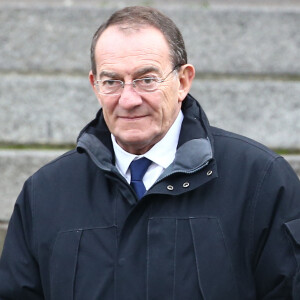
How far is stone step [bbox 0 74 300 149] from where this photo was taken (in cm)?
478

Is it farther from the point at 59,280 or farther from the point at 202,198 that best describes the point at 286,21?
the point at 59,280

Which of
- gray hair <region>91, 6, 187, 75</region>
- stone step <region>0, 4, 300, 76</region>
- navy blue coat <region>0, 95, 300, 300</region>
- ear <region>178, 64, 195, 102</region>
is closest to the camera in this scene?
navy blue coat <region>0, 95, 300, 300</region>

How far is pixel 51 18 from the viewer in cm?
487

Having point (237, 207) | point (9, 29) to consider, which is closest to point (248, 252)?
point (237, 207)

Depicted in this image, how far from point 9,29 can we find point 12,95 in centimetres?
42

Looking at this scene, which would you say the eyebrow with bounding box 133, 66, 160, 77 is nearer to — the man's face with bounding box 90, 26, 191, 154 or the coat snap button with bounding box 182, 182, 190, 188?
the man's face with bounding box 90, 26, 191, 154

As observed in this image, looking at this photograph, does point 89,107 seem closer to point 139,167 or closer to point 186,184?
point 139,167

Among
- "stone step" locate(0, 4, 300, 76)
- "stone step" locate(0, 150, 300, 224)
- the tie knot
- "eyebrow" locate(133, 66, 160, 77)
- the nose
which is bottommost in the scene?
"stone step" locate(0, 150, 300, 224)

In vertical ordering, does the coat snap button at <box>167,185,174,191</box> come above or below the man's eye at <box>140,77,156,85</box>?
below

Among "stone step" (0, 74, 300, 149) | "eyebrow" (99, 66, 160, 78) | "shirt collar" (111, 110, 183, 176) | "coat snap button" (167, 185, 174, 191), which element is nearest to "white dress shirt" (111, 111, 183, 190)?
"shirt collar" (111, 110, 183, 176)

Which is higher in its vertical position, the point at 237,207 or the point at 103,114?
the point at 103,114

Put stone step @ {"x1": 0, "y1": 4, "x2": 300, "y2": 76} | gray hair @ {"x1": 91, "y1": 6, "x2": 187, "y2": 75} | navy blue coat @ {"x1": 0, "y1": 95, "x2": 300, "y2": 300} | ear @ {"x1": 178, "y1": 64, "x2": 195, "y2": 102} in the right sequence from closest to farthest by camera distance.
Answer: navy blue coat @ {"x1": 0, "y1": 95, "x2": 300, "y2": 300} → gray hair @ {"x1": 91, "y1": 6, "x2": 187, "y2": 75} → ear @ {"x1": 178, "y1": 64, "x2": 195, "y2": 102} → stone step @ {"x1": 0, "y1": 4, "x2": 300, "y2": 76}

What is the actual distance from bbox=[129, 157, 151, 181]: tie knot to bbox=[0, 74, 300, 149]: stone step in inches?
74.2

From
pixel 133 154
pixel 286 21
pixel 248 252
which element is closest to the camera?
pixel 248 252
